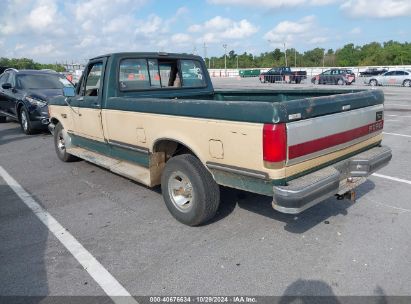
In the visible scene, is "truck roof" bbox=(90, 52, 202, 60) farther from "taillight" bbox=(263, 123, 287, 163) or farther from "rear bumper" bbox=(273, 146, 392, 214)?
"rear bumper" bbox=(273, 146, 392, 214)

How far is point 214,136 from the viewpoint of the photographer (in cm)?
356

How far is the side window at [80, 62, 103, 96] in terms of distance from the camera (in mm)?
5445

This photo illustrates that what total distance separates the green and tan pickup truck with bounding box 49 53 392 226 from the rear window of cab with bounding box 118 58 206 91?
16 millimetres

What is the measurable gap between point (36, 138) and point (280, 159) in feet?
28.8

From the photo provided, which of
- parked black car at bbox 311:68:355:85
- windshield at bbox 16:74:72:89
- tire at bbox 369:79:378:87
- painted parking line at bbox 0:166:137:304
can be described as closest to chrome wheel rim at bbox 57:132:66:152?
painted parking line at bbox 0:166:137:304

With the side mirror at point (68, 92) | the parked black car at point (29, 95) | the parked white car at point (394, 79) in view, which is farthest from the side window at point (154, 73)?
the parked white car at point (394, 79)

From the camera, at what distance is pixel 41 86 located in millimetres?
11102

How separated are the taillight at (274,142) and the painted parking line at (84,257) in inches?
64.2

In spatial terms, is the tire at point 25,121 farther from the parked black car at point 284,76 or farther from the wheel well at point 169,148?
the parked black car at point 284,76

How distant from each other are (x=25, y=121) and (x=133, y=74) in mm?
6730

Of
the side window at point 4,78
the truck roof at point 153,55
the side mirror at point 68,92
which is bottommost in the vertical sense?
the side mirror at point 68,92

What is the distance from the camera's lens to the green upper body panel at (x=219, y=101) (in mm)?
3170

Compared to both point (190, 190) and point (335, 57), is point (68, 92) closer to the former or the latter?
point (190, 190)

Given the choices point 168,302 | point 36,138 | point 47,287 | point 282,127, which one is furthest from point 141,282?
point 36,138
